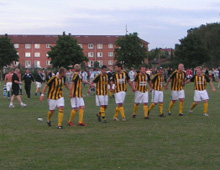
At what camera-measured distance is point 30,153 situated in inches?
333

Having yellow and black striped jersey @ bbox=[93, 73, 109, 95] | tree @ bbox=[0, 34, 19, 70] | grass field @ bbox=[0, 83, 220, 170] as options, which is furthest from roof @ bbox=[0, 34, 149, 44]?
grass field @ bbox=[0, 83, 220, 170]

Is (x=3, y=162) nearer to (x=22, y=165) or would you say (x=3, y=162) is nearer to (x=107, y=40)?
(x=22, y=165)

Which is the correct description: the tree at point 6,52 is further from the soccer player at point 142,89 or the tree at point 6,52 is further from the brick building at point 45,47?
the soccer player at point 142,89

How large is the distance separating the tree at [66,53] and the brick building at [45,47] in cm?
3079

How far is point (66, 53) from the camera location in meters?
70.1

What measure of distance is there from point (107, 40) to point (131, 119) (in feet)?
310

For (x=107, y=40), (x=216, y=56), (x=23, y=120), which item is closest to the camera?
(x=23, y=120)

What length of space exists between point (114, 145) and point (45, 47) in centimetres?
9696

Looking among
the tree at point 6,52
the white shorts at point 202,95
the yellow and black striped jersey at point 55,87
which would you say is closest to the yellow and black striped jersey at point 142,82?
the white shorts at point 202,95

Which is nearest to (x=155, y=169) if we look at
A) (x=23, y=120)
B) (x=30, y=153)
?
(x=30, y=153)

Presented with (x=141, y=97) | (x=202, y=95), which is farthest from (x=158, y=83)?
(x=202, y=95)

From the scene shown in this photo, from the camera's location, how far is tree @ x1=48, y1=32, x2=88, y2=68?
69875 mm

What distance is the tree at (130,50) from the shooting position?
6344 cm

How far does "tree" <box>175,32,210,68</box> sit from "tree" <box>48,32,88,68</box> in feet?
59.2
